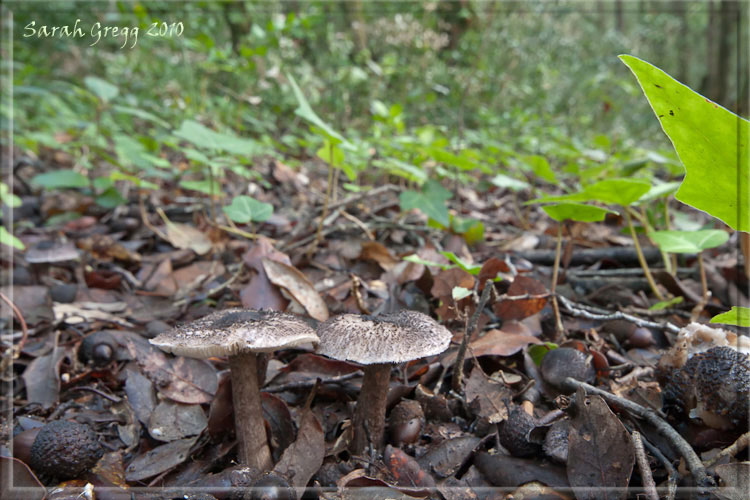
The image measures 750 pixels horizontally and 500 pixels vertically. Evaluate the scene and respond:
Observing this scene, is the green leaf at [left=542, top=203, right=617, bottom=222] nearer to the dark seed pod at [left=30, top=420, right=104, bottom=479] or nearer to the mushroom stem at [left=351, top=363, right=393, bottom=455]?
the mushroom stem at [left=351, top=363, right=393, bottom=455]

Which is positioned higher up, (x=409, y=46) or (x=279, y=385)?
(x=409, y=46)

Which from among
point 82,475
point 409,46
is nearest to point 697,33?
point 409,46

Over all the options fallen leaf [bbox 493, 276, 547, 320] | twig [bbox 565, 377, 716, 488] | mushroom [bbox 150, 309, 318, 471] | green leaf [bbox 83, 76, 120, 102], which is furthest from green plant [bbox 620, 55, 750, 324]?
green leaf [bbox 83, 76, 120, 102]

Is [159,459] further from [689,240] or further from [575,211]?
[689,240]

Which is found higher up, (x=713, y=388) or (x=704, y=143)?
Answer: (x=704, y=143)

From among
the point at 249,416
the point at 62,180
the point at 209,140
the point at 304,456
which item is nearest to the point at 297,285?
the point at 249,416

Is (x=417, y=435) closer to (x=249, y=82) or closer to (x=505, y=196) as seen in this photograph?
(x=505, y=196)
